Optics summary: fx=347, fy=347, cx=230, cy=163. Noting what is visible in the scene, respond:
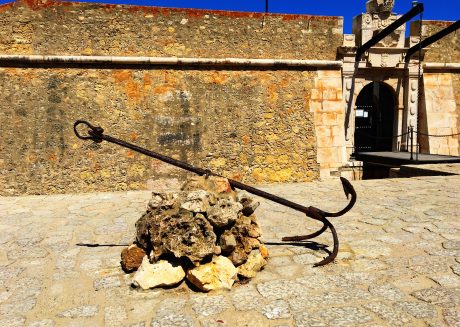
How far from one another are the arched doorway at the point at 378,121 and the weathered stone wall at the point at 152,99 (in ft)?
11.2

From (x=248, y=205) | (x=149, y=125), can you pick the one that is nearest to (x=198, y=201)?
(x=248, y=205)

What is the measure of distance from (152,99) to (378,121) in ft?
23.8

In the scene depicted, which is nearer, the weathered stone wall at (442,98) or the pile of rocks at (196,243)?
the pile of rocks at (196,243)

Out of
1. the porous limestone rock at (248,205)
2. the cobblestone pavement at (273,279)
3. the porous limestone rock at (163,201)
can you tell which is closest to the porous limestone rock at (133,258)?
the cobblestone pavement at (273,279)

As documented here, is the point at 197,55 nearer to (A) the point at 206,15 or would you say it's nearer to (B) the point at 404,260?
(A) the point at 206,15

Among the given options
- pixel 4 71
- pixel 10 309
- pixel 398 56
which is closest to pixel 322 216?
pixel 10 309

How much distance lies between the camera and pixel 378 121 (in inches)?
423

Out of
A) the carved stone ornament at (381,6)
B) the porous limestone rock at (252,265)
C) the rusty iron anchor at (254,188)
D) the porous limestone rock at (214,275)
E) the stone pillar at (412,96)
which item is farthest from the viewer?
the stone pillar at (412,96)

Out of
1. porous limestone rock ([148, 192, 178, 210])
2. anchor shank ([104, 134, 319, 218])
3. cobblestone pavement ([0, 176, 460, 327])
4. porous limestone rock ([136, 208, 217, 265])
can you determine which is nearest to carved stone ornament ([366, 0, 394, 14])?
cobblestone pavement ([0, 176, 460, 327])

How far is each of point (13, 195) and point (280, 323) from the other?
6048mm

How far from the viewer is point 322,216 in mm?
3076

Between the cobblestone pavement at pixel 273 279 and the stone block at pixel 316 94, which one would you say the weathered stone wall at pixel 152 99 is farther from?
the cobblestone pavement at pixel 273 279

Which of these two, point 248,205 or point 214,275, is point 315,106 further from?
point 214,275

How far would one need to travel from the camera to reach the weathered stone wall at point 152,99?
6.41 metres
